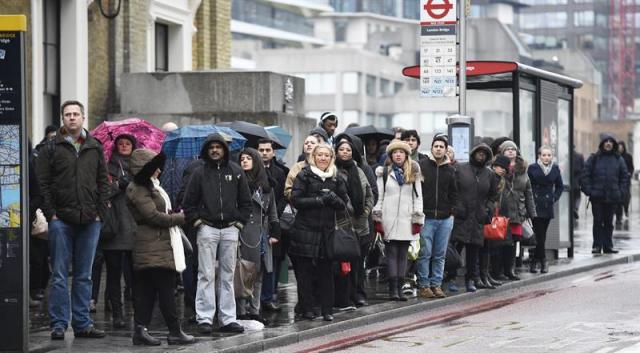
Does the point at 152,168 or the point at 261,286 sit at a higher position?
the point at 152,168

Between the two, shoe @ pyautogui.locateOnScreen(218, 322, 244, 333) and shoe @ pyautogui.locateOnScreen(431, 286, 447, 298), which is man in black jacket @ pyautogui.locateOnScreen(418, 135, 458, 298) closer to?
shoe @ pyautogui.locateOnScreen(431, 286, 447, 298)

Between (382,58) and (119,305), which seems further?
(382,58)

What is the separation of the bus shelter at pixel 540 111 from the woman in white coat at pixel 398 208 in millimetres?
4576

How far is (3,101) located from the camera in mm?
11742

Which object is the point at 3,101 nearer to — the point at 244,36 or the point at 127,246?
the point at 127,246

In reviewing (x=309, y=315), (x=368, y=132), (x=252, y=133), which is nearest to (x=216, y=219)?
(x=309, y=315)

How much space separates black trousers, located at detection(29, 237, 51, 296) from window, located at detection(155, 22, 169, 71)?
9.78 meters

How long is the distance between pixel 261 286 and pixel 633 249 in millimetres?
11968

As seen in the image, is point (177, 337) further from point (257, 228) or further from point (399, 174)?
point (399, 174)

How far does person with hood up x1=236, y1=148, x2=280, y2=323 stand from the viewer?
14.4m

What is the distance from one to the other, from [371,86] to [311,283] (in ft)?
333

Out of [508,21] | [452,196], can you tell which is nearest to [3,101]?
[452,196]

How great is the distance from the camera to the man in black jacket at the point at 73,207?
12883 millimetres

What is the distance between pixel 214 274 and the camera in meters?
13.8
